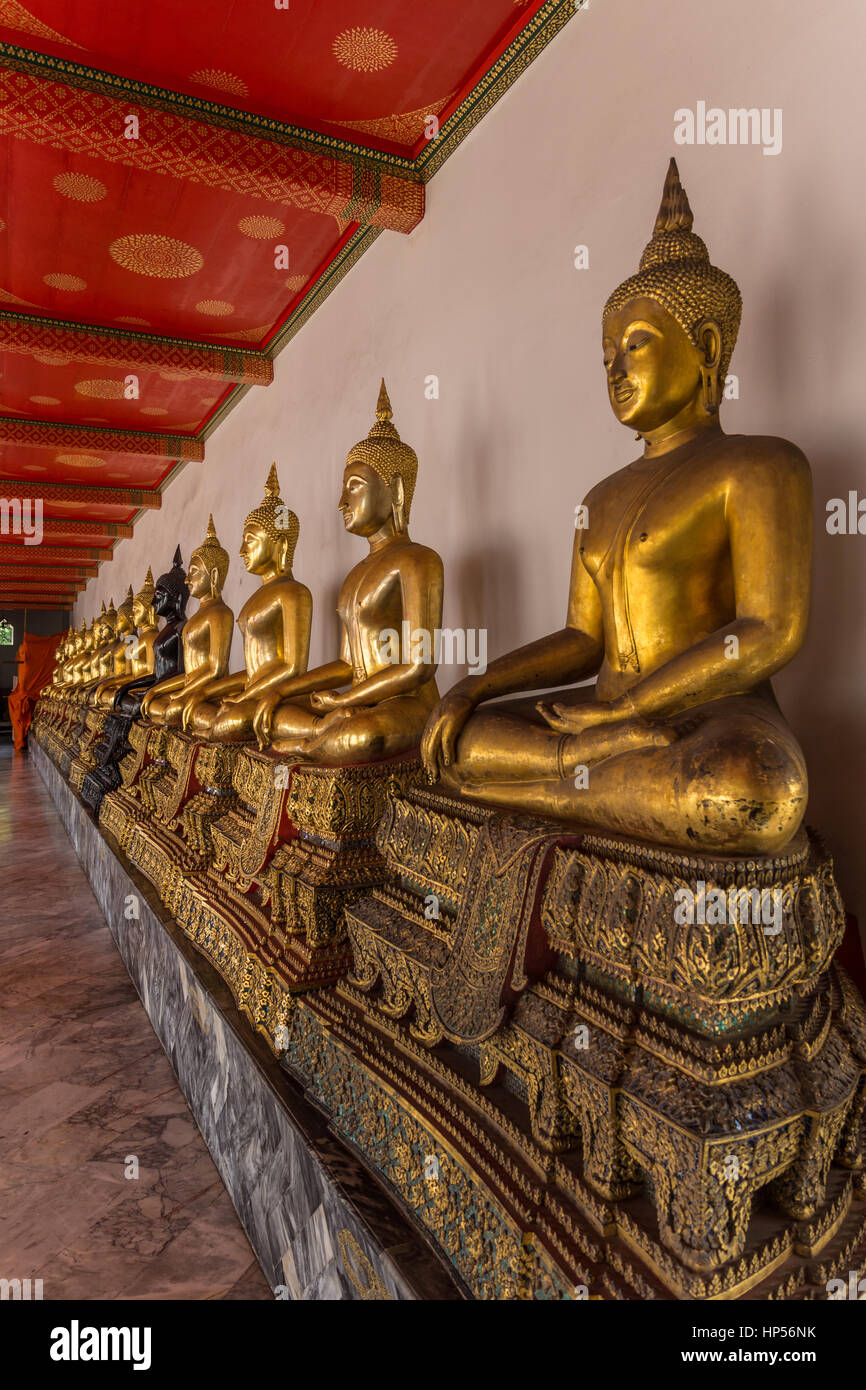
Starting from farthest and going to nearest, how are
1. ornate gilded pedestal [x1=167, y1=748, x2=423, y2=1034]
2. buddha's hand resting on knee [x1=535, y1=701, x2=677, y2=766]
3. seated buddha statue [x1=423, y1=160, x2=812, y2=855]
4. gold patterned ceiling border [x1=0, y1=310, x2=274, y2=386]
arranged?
gold patterned ceiling border [x1=0, y1=310, x2=274, y2=386] < ornate gilded pedestal [x1=167, y1=748, x2=423, y2=1034] < buddha's hand resting on knee [x1=535, y1=701, x2=677, y2=766] < seated buddha statue [x1=423, y1=160, x2=812, y2=855]

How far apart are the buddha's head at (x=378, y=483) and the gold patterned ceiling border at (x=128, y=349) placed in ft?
9.06

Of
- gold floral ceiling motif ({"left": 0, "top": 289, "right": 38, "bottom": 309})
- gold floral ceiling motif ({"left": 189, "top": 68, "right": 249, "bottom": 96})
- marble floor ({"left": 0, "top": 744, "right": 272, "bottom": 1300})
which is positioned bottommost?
marble floor ({"left": 0, "top": 744, "right": 272, "bottom": 1300})

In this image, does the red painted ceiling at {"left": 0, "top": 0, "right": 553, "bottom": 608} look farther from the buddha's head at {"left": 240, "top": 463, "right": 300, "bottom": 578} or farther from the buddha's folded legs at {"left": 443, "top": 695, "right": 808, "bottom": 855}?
the buddha's folded legs at {"left": 443, "top": 695, "right": 808, "bottom": 855}

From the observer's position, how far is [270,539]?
A: 3.08 m

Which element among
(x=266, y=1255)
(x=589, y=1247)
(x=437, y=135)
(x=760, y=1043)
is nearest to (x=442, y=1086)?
(x=589, y=1247)

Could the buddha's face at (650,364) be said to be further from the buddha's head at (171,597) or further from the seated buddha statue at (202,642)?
the buddha's head at (171,597)

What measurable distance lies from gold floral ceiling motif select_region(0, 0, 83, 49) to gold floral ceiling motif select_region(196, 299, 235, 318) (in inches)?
69.8

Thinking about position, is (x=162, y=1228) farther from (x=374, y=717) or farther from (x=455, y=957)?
(x=374, y=717)

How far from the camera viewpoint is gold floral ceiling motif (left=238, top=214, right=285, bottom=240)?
11.4 feet

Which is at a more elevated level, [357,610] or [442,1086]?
[357,610]

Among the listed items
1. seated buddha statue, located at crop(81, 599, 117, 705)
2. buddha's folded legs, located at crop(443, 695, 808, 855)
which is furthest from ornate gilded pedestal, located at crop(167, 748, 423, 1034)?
seated buddha statue, located at crop(81, 599, 117, 705)

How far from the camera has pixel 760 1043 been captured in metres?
0.90

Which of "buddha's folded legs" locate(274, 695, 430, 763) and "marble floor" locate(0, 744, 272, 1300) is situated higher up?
"buddha's folded legs" locate(274, 695, 430, 763)

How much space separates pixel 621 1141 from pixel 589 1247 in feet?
0.38
